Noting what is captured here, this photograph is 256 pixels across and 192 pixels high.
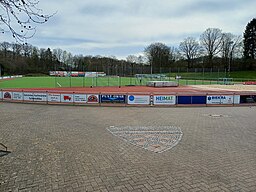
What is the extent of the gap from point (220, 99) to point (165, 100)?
202 inches

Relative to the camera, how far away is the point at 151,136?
31.6 feet

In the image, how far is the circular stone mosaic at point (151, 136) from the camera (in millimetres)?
8367

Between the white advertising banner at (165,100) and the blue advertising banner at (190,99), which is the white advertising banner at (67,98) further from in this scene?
the blue advertising banner at (190,99)

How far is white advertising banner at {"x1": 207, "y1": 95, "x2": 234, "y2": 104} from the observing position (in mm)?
20141

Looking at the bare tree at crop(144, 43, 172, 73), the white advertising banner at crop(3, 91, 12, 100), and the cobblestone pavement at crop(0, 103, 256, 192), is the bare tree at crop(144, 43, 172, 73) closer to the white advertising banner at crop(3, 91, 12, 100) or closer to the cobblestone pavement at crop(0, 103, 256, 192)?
the white advertising banner at crop(3, 91, 12, 100)

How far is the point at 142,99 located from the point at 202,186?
14.7 m

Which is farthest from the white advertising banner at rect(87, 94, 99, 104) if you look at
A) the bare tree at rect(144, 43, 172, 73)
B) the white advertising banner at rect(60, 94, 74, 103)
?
the bare tree at rect(144, 43, 172, 73)

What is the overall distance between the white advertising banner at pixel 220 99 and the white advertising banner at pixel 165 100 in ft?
10.7

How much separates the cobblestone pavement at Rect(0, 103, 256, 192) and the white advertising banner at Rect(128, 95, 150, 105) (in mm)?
8781

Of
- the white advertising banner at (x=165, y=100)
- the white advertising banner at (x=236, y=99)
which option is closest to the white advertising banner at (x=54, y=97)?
the white advertising banner at (x=165, y=100)

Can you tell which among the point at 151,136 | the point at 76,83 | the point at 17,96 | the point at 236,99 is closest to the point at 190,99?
the point at 236,99

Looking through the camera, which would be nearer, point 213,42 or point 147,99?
point 147,99

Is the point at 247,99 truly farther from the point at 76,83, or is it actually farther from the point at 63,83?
the point at 63,83

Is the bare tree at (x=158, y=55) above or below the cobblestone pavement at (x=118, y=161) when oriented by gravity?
above
